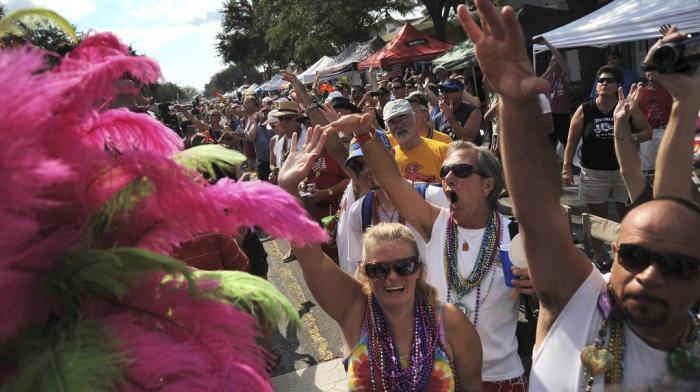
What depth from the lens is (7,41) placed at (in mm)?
1310

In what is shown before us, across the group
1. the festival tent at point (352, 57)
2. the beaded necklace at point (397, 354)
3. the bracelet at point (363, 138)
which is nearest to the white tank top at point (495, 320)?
the beaded necklace at point (397, 354)

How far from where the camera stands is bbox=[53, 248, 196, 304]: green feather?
84 cm

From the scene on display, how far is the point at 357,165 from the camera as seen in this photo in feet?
11.7

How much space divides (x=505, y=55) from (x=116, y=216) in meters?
1.09

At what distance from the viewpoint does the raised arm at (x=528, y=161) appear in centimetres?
144

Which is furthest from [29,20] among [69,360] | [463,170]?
[463,170]

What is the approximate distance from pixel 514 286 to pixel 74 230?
1968 millimetres

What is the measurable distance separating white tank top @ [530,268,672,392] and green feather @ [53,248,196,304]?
125 centimetres

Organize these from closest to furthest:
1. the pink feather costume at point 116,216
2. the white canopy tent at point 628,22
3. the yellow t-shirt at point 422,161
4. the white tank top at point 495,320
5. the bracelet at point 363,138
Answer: the pink feather costume at point 116,216 < the white tank top at point 495,320 < the bracelet at point 363,138 < the yellow t-shirt at point 422,161 < the white canopy tent at point 628,22

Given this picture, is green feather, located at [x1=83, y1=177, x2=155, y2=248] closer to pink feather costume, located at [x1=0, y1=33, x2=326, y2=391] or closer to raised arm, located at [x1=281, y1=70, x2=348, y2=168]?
pink feather costume, located at [x1=0, y1=33, x2=326, y2=391]

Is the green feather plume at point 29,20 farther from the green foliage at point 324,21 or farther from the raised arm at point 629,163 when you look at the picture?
the green foliage at point 324,21

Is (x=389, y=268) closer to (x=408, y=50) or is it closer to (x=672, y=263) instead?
(x=672, y=263)

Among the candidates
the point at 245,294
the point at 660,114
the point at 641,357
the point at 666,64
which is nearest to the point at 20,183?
the point at 245,294

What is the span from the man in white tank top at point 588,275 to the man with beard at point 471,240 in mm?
695
